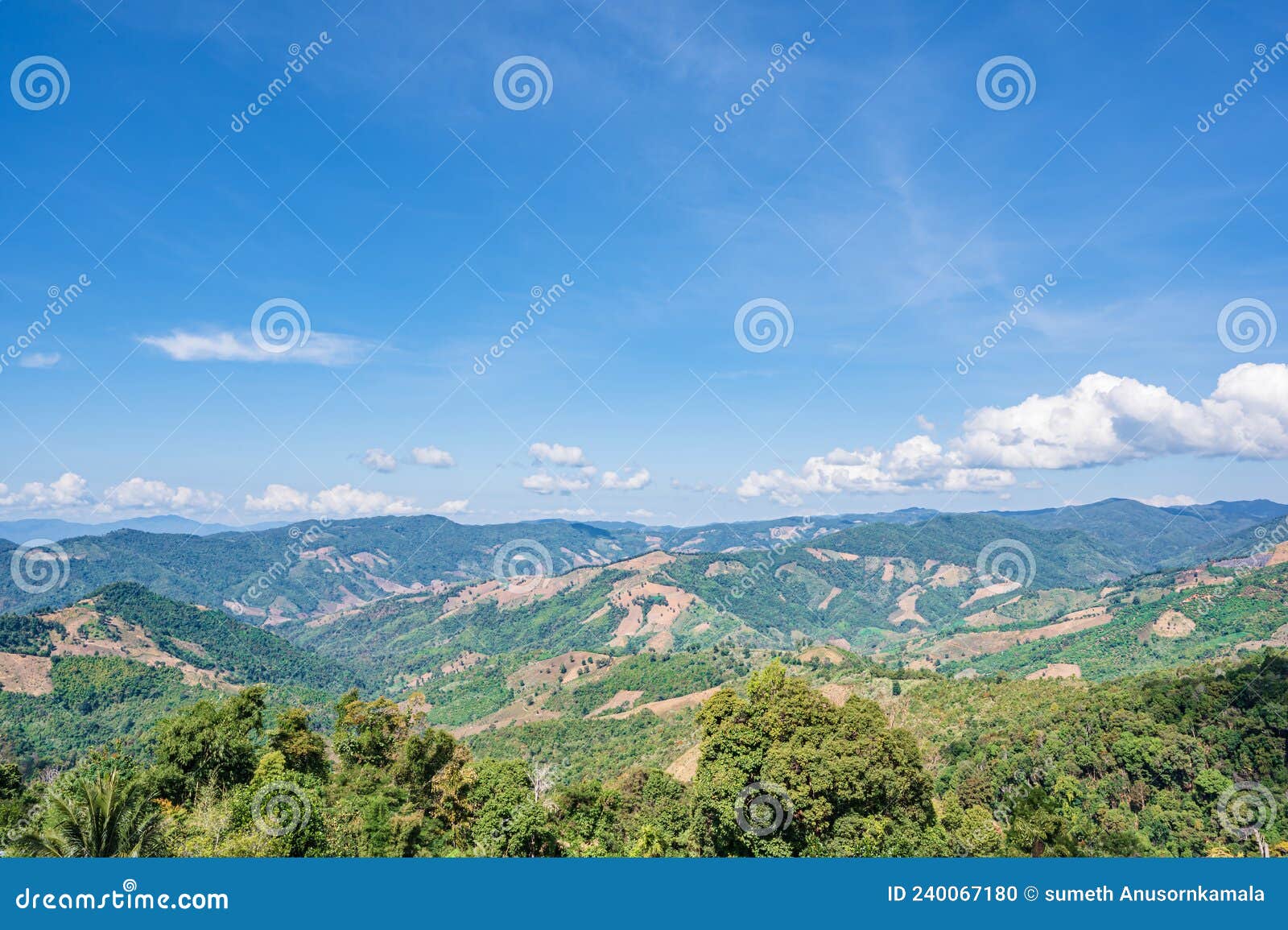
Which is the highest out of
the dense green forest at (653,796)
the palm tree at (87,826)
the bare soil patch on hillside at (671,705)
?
the palm tree at (87,826)

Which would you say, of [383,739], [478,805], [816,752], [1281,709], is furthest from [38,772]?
[1281,709]

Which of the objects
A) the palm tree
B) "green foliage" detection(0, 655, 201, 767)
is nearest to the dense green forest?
the palm tree

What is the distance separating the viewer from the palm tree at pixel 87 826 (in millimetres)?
15492

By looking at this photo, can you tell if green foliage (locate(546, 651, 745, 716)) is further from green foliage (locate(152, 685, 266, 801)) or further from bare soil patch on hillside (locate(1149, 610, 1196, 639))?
green foliage (locate(152, 685, 266, 801))

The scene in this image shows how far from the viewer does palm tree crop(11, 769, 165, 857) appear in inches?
610

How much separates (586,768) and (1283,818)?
77.7 m

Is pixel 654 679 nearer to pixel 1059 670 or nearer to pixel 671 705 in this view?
pixel 671 705

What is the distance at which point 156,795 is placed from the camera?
97.9 ft

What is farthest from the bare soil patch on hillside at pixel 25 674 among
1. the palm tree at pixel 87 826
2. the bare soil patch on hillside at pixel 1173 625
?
the bare soil patch on hillside at pixel 1173 625

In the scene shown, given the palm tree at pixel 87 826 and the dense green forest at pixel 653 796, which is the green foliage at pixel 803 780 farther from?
the palm tree at pixel 87 826

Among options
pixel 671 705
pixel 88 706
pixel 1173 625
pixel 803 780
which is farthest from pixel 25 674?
pixel 1173 625

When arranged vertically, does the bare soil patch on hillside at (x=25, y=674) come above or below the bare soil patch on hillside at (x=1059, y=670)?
above

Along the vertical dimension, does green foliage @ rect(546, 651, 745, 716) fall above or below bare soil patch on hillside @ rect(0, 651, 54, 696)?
below

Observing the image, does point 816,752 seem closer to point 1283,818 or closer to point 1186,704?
point 1283,818
